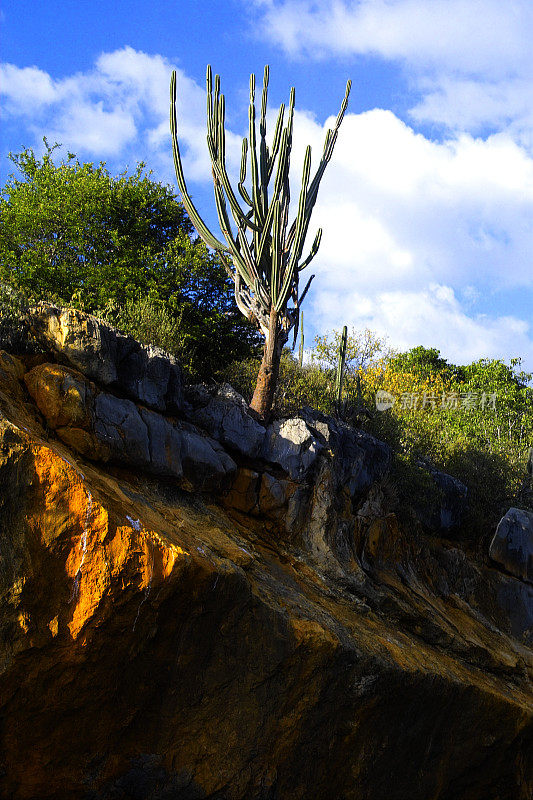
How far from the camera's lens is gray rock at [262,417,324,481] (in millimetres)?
10789

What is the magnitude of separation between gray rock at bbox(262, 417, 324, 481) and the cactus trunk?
0.58 m

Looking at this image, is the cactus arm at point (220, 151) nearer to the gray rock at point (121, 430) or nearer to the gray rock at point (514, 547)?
the gray rock at point (121, 430)

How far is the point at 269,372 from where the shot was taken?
11.6 metres

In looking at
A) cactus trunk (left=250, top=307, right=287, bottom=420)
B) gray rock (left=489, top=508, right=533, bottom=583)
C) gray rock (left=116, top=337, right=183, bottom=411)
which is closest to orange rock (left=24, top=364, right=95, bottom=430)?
gray rock (left=116, top=337, right=183, bottom=411)

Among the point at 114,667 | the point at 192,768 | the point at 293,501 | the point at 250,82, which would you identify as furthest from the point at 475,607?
the point at 250,82

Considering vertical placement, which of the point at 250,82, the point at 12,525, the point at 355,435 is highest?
the point at 250,82

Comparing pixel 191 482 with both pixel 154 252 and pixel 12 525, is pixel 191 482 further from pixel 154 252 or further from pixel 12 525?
pixel 154 252

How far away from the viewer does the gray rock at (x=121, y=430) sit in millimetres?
8484

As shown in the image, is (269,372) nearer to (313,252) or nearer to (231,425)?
(231,425)

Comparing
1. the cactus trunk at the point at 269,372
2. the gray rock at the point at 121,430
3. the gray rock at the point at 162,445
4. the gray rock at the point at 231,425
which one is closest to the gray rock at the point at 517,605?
the cactus trunk at the point at 269,372

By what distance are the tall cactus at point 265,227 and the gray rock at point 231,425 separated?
701 millimetres

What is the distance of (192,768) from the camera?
706cm

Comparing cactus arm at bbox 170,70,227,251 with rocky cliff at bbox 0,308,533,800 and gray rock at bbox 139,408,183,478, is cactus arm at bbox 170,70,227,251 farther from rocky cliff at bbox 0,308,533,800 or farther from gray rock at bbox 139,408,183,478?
gray rock at bbox 139,408,183,478

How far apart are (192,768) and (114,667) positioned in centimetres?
166
